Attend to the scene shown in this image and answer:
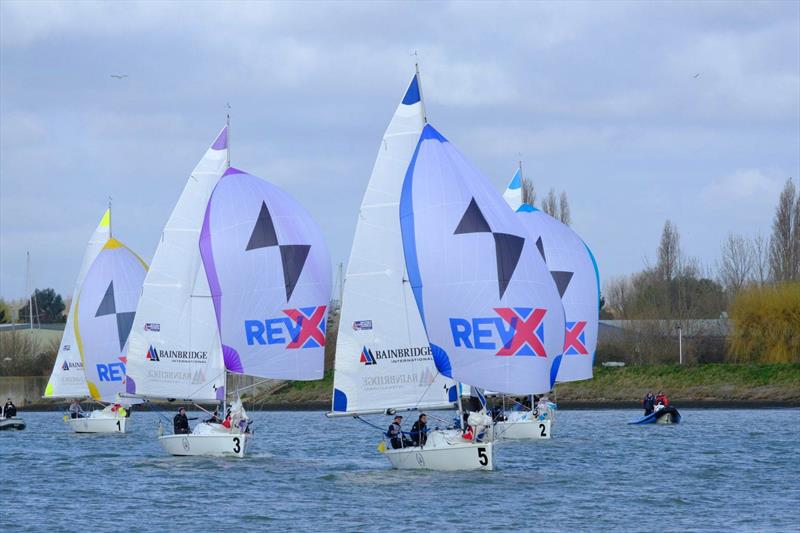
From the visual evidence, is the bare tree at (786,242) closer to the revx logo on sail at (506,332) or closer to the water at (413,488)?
the water at (413,488)

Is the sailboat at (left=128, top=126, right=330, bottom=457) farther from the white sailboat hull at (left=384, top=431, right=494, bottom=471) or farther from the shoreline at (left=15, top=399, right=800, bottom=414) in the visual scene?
the shoreline at (left=15, top=399, right=800, bottom=414)

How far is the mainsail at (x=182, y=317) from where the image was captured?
44.5 metres

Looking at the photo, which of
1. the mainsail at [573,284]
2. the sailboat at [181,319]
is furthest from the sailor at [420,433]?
the mainsail at [573,284]

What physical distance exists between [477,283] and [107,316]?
29371 millimetres

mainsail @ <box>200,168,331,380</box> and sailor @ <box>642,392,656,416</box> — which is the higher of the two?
mainsail @ <box>200,168,331,380</box>

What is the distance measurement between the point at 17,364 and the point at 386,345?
76.2 m

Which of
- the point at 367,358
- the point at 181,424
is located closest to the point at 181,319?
the point at 181,424

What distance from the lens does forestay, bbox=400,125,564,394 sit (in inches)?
1345

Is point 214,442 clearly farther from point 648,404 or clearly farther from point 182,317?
point 648,404

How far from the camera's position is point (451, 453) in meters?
34.7

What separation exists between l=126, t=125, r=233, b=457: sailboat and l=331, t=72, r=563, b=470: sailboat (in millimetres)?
8292

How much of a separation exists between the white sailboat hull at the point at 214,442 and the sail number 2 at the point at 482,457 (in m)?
10.2

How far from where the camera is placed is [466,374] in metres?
34.3

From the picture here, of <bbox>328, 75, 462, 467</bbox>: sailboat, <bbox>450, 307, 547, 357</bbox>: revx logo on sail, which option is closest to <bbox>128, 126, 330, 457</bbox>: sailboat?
<bbox>328, 75, 462, 467</bbox>: sailboat
